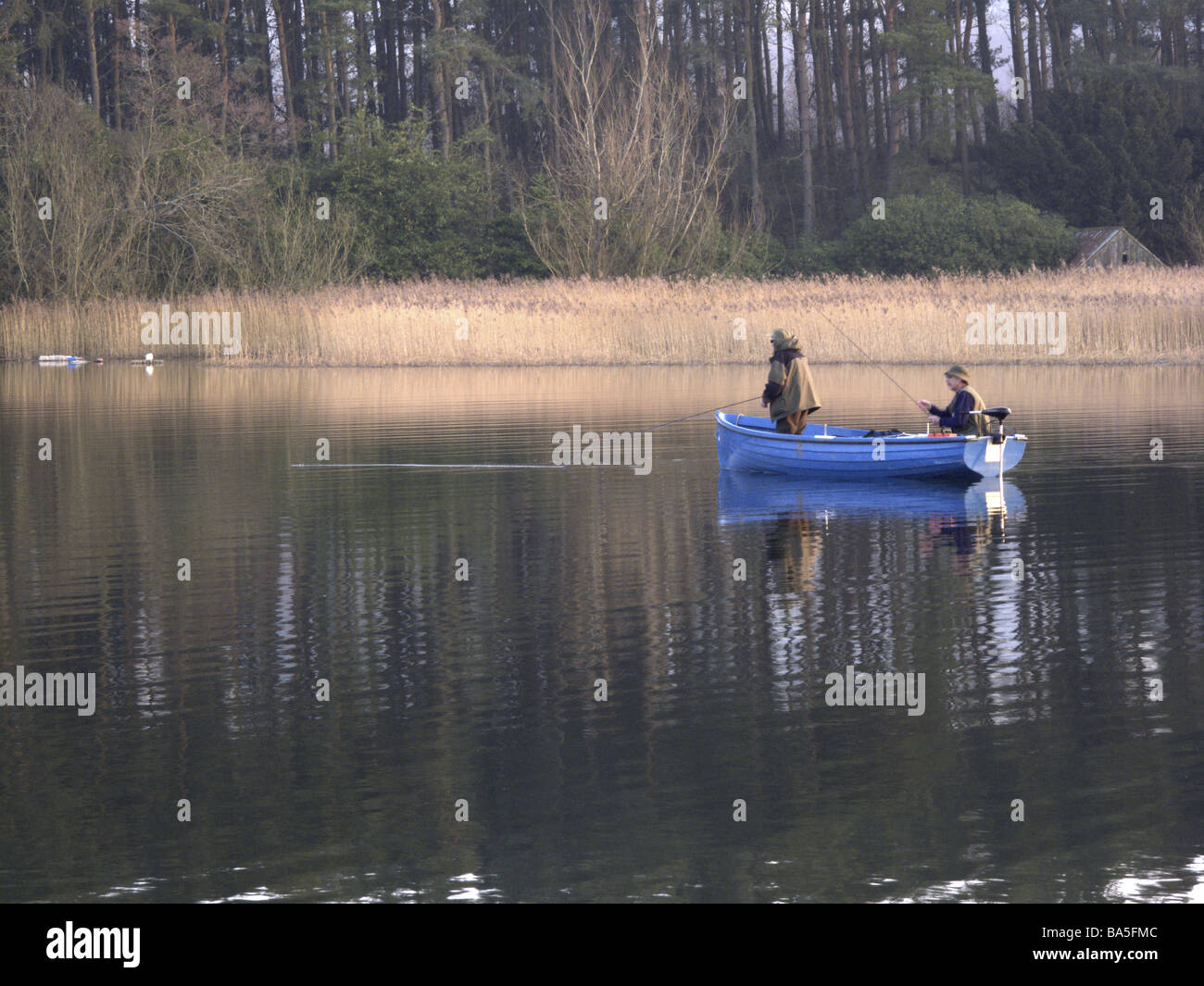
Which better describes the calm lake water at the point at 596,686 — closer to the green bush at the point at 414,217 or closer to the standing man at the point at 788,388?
the standing man at the point at 788,388

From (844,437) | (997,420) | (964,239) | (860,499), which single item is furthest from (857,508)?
(964,239)

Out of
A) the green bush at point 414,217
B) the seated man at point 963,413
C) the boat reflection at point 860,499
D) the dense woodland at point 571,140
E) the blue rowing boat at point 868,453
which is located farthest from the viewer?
the green bush at point 414,217

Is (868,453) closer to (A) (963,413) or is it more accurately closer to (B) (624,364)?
(A) (963,413)

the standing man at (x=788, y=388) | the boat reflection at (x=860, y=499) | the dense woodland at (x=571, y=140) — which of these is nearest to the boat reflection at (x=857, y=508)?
the boat reflection at (x=860, y=499)

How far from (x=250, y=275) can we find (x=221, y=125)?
10.5 m

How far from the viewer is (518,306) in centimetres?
3759

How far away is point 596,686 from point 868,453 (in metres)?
9.05

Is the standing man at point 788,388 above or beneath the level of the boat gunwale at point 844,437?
above

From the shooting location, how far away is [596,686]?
866 cm

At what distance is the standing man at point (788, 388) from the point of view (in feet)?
60.0

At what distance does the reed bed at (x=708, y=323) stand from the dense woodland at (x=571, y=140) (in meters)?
Result: 6.23

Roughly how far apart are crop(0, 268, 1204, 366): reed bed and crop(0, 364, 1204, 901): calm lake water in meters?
17.8

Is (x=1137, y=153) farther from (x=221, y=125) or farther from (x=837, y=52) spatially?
(x=221, y=125)

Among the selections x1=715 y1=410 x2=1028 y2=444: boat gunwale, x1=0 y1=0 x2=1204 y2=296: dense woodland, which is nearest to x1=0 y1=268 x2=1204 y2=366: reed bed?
x1=0 y1=0 x2=1204 y2=296: dense woodland
